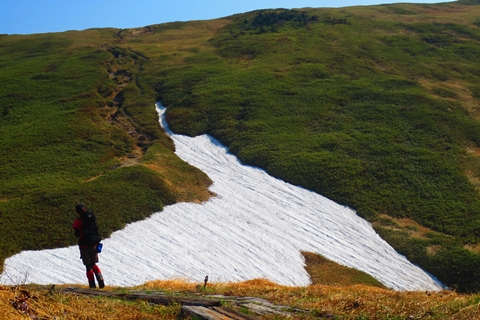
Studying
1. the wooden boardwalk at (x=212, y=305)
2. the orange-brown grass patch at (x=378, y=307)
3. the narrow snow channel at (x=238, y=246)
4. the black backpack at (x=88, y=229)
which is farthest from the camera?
the narrow snow channel at (x=238, y=246)

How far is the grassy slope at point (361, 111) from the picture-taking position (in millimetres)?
44844

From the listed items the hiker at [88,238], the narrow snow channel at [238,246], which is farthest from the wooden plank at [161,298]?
the narrow snow channel at [238,246]

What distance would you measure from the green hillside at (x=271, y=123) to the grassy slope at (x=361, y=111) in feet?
0.79

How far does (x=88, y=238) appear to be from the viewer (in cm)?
1638

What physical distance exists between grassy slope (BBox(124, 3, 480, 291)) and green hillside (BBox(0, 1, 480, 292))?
0.24 meters

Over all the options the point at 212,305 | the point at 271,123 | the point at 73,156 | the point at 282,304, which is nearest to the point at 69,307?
the point at 212,305

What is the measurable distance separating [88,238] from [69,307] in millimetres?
5722

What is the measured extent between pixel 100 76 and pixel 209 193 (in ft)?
157

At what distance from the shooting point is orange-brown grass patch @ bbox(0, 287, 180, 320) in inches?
386

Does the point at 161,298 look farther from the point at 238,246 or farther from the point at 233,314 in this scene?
the point at 238,246

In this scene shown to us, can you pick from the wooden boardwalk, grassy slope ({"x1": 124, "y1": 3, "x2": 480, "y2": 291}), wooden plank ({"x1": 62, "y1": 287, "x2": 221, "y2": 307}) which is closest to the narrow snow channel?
grassy slope ({"x1": 124, "y1": 3, "x2": 480, "y2": 291})

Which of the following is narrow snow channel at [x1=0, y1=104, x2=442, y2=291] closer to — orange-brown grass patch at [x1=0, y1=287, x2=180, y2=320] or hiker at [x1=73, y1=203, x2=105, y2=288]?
hiker at [x1=73, y1=203, x2=105, y2=288]

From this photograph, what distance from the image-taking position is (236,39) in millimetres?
111250

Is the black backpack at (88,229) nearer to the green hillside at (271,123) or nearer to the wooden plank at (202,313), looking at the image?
the wooden plank at (202,313)
